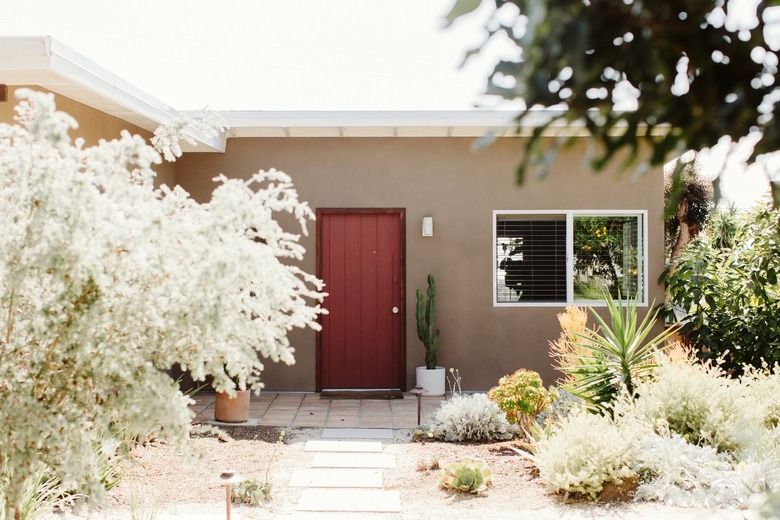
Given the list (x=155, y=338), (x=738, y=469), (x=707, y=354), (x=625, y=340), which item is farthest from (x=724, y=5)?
(x=707, y=354)

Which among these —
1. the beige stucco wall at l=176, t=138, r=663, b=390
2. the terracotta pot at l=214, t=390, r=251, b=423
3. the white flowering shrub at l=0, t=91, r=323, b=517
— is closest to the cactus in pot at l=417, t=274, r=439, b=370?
the beige stucco wall at l=176, t=138, r=663, b=390

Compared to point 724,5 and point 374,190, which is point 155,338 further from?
point 374,190

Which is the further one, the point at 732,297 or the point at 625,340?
the point at 732,297

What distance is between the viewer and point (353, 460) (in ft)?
19.0

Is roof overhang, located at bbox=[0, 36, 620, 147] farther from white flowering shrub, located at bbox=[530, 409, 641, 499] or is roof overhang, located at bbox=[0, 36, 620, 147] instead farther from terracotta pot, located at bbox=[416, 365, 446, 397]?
terracotta pot, located at bbox=[416, 365, 446, 397]

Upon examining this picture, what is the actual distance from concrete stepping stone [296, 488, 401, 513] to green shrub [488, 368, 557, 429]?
1.40m

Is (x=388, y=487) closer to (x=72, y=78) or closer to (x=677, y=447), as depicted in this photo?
(x=677, y=447)

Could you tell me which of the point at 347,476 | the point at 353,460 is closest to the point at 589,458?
the point at 347,476

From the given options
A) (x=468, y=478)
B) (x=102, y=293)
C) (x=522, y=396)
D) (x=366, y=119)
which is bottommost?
(x=468, y=478)

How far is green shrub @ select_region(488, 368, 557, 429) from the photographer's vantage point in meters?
5.95

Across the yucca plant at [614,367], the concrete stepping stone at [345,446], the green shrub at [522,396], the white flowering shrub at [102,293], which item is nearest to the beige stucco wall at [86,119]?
the white flowering shrub at [102,293]

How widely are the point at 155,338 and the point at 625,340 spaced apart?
165 inches

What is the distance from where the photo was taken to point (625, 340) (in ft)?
19.1

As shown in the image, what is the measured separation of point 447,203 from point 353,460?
3980 millimetres
